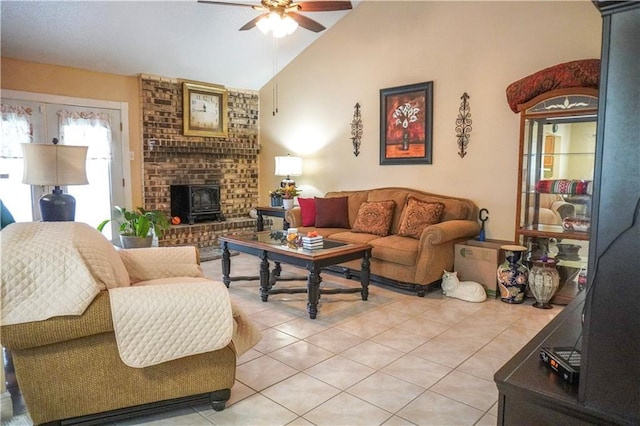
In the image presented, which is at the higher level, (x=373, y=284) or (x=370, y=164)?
(x=370, y=164)

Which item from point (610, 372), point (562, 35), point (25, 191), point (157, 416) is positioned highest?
point (562, 35)

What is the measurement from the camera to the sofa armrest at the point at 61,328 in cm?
167

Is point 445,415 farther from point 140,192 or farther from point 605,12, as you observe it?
A: point 140,192

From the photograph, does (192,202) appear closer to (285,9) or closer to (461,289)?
(285,9)

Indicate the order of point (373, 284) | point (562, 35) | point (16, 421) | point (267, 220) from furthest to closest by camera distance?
1. point (267, 220)
2. point (373, 284)
3. point (562, 35)
4. point (16, 421)

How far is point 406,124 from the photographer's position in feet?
16.7

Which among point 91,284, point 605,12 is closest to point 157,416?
point 91,284

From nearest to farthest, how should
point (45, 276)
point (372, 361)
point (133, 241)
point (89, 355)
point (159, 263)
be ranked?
point (45, 276) < point (89, 355) < point (372, 361) < point (159, 263) < point (133, 241)

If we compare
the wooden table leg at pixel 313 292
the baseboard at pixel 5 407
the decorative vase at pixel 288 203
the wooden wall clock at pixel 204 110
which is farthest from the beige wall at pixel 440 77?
the baseboard at pixel 5 407

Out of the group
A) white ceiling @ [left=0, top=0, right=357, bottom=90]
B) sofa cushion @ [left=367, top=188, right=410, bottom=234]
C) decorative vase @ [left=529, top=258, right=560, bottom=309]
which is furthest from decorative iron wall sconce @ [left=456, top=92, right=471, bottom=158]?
white ceiling @ [left=0, top=0, right=357, bottom=90]

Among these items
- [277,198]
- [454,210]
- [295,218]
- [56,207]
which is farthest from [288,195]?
[56,207]

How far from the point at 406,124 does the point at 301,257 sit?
244 cm

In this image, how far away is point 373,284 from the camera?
4477 millimetres

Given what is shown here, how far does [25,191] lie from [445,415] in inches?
199
